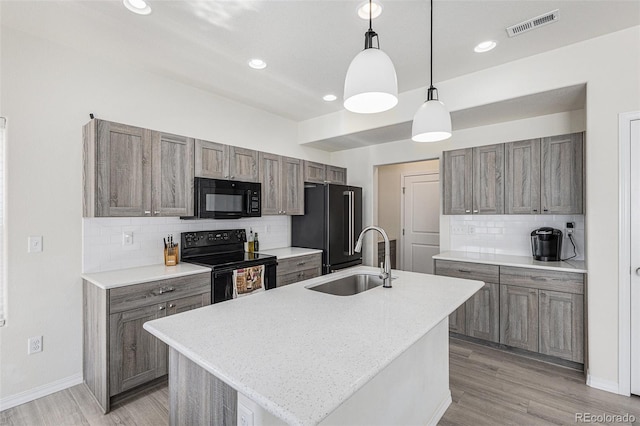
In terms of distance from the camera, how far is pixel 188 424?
1423 mm

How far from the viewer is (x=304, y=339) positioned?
1230 millimetres

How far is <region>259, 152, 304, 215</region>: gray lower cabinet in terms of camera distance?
379cm

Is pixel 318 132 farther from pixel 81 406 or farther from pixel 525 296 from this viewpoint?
pixel 81 406

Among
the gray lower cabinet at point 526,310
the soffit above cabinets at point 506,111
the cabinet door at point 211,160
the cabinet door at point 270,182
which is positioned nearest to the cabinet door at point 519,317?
the gray lower cabinet at point 526,310

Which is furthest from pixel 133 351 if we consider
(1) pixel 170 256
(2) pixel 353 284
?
(2) pixel 353 284

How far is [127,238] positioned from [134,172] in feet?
2.20

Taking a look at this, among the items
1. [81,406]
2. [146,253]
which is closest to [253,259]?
[146,253]

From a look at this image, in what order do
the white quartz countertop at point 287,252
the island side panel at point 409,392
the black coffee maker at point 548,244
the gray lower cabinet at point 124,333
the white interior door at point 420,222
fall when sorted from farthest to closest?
1. the white interior door at point 420,222
2. the white quartz countertop at point 287,252
3. the black coffee maker at point 548,244
4. the gray lower cabinet at point 124,333
5. the island side panel at point 409,392

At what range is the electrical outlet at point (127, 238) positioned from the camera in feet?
9.35

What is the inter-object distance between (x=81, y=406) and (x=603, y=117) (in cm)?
459

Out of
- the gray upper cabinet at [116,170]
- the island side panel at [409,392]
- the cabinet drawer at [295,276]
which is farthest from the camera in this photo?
the cabinet drawer at [295,276]

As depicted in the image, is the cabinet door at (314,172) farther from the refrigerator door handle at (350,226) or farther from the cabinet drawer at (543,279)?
the cabinet drawer at (543,279)

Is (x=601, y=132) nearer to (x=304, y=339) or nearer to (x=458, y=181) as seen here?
(x=458, y=181)

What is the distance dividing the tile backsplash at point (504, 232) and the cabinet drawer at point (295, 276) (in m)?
1.84
